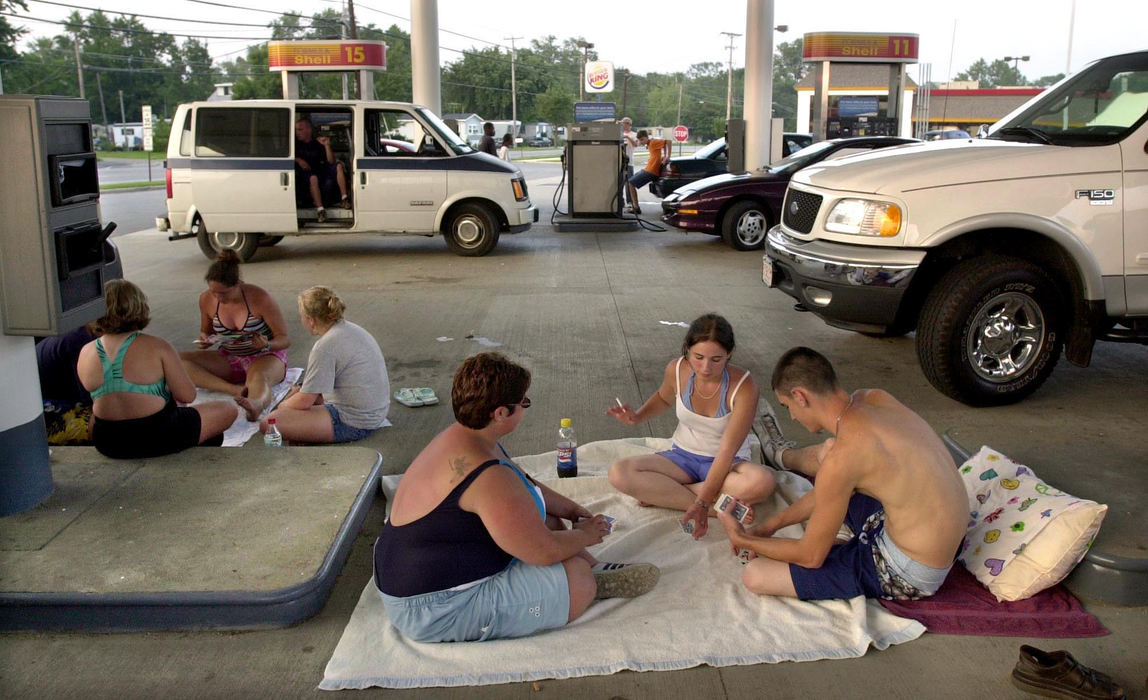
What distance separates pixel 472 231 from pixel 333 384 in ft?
24.6

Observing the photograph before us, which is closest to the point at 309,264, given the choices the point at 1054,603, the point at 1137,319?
the point at 1137,319

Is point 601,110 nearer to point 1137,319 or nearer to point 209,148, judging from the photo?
point 209,148

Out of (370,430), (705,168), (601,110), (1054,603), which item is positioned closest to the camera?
(1054,603)

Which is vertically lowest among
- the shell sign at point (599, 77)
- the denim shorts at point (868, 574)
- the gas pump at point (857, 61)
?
the denim shorts at point (868, 574)

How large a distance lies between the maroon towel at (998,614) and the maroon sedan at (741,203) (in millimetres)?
9743

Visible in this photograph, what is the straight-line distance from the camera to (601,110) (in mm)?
23328

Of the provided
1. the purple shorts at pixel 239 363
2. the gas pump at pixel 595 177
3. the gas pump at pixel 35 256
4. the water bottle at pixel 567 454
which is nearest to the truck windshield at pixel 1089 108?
the water bottle at pixel 567 454

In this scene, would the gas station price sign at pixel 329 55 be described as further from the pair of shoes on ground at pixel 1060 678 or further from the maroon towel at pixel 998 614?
the pair of shoes on ground at pixel 1060 678

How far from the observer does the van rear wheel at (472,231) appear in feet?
41.9

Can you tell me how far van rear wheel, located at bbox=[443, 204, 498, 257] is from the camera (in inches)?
503

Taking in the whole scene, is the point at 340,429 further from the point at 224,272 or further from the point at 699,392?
the point at 699,392

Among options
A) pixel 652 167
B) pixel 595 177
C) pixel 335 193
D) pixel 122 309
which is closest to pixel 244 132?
pixel 335 193

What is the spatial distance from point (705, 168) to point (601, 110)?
19.4 feet

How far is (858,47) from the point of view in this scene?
21359mm
